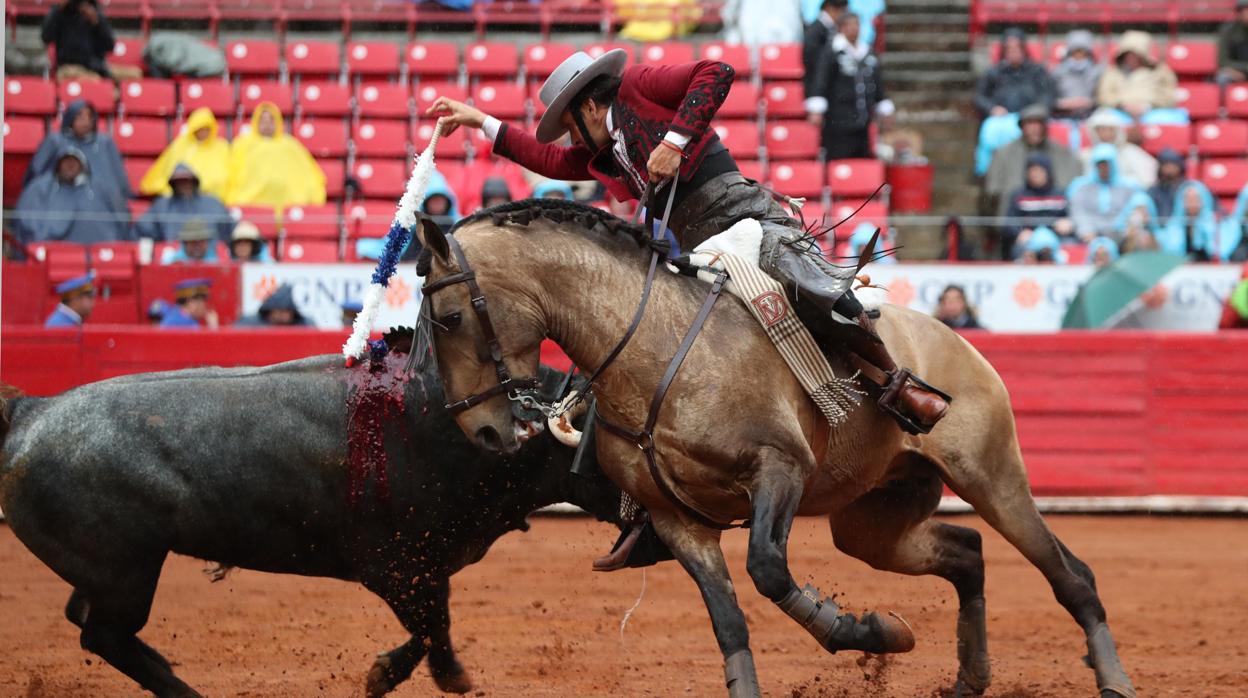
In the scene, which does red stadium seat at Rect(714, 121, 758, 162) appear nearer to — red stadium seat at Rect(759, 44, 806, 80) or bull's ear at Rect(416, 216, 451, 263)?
red stadium seat at Rect(759, 44, 806, 80)

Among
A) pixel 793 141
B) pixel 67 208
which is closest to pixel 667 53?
pixel 793 141

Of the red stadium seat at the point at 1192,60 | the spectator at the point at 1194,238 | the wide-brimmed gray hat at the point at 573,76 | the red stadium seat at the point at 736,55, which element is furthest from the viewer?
the red stadium seat at the point at 1192,60

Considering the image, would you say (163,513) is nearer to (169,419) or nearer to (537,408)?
(169,419)

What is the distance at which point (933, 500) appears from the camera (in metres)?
6.78

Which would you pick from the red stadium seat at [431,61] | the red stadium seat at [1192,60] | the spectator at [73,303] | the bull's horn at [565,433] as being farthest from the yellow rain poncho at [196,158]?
the red stadium seat at [1192,60]

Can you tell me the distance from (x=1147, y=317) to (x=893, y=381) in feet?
24.0

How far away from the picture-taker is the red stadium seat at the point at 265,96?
15.9 meters

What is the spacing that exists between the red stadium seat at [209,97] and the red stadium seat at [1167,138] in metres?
9.16

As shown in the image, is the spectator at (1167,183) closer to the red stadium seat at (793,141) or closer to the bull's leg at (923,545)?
the red stadium seat at (793,141)

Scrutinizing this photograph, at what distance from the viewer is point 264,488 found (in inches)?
249

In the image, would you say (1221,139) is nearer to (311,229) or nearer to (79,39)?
(311,229)

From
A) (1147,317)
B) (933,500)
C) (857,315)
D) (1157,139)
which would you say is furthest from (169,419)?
(1157,139)

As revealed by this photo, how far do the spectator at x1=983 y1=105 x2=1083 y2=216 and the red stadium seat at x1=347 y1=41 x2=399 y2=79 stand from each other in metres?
6.34

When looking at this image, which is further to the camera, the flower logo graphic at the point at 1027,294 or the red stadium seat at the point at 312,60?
the red stadium seat at the point at 312,60
